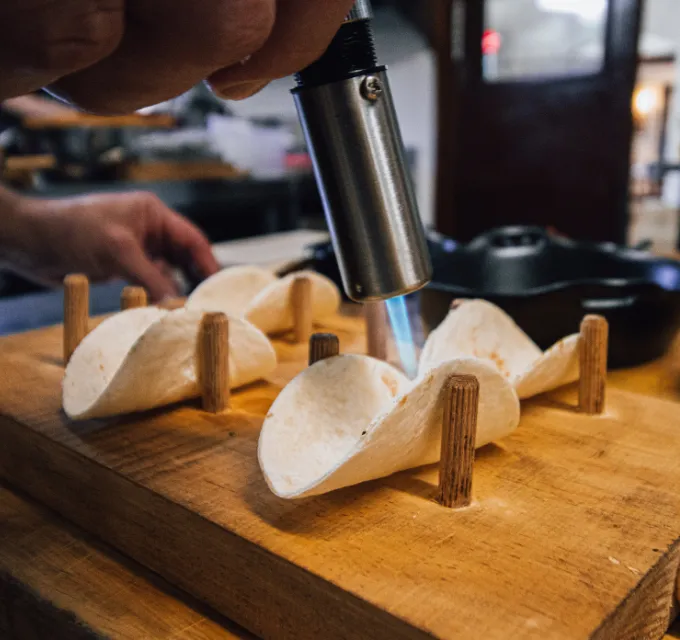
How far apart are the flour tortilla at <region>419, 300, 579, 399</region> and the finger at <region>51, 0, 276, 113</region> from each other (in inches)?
16.4

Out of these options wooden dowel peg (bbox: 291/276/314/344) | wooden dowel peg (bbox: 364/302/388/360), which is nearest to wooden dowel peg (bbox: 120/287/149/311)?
wooden dowel peg (bbox: 291/276/314/344)

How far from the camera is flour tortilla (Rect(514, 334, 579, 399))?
757 millimetres

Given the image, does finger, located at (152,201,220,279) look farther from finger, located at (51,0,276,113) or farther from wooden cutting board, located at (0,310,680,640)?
finger, located at (51,0,276,113)

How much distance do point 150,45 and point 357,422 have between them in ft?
1.23

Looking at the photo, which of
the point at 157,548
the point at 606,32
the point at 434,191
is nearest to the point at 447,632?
the point at 157,548

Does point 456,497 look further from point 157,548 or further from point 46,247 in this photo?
point 46,247

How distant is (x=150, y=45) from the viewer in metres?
0.49

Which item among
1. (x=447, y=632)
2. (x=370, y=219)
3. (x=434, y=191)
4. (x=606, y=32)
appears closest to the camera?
(x=447, y=632)

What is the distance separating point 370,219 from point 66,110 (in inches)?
96.5

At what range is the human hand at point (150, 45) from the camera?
1.39 feet

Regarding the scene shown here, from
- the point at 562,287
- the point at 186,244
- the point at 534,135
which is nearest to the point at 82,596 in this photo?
the point at 562,287

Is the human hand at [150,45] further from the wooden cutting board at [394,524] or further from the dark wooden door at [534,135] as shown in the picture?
the dark wooden door at [534,135]

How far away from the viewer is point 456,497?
0.57m

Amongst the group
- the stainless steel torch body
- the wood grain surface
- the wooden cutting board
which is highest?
the stainless steel torch body
